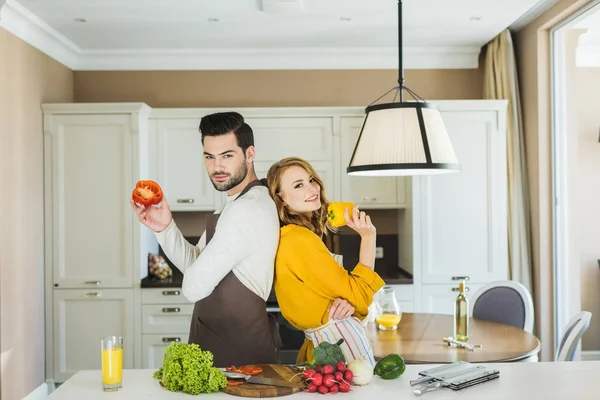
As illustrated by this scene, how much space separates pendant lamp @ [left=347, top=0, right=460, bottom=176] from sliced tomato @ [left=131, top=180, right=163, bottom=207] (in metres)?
0.82

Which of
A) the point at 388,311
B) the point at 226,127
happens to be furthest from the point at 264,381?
the point at 388,311

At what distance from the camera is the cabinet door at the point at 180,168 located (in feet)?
15.6

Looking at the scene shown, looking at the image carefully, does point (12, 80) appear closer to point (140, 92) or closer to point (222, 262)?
point (140, 92)

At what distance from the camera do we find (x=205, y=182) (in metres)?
4.74

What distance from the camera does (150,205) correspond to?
2.21 m

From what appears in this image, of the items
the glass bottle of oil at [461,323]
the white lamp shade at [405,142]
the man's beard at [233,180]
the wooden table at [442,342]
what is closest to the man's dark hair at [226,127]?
the man's beard at [233,180]

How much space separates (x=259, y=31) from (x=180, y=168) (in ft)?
3.69

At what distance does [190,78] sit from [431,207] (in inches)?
83.9

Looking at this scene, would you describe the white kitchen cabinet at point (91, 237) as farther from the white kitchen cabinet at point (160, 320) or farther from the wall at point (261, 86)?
the wall at point (261, 86)

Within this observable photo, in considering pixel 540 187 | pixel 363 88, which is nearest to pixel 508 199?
pixel 540 187

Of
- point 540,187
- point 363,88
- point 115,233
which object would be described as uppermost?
point 363,88

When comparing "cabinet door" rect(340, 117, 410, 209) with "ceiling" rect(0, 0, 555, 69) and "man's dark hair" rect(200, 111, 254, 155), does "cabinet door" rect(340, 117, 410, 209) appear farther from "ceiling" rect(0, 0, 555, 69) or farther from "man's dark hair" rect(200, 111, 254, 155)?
"man's dark hair" rect(200, 111, 254, 155)

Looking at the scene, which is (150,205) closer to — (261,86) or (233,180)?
(233,180)

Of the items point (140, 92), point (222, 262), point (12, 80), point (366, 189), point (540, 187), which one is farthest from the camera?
point (140, 92)
